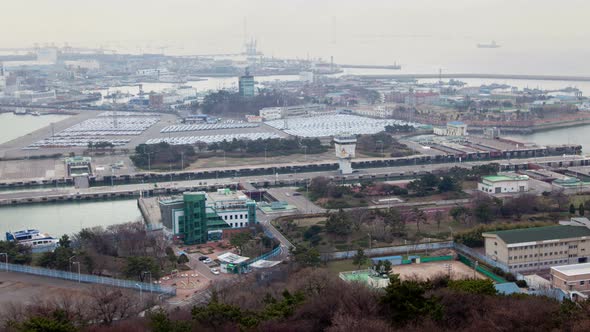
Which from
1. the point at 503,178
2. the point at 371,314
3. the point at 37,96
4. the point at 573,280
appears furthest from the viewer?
the point at 37,96

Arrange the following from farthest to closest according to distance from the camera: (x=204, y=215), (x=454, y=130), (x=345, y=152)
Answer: (x=454, y=130) → (x=345, y=152) → (x=204, y=215)

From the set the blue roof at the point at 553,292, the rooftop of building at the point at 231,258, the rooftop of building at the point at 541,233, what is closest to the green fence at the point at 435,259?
the rooftop of building at the point at 541,233

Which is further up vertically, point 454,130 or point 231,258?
point 454,130

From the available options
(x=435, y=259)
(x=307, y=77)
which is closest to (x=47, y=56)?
(x=307, y=77)

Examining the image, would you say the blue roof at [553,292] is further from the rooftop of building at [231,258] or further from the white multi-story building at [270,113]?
the white multi-story building at [270,113]

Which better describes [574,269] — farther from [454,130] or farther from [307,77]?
[307,77]

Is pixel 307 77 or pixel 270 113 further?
pixel 307 77

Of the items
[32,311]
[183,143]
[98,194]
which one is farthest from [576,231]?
[183,143]

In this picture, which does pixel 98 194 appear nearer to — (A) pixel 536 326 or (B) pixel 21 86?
(A) pixel 536 326
